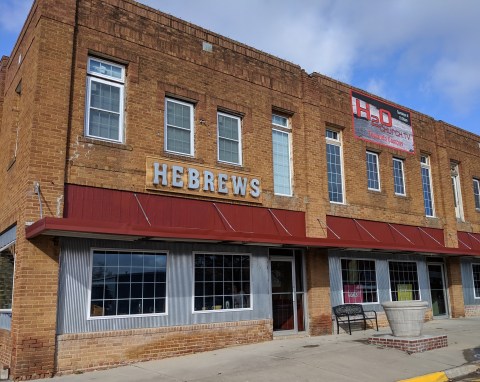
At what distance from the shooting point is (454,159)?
21.4m

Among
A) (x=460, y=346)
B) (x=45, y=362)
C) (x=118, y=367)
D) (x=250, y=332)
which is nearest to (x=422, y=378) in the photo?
(x=460, y=346)

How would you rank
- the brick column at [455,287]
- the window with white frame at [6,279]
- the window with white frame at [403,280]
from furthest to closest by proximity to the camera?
the brick column at [455,287] < the window with white frame at [403,280] < the window with white frame at [6,279]

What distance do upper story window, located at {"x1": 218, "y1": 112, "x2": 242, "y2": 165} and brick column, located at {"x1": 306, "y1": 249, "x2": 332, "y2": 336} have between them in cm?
368

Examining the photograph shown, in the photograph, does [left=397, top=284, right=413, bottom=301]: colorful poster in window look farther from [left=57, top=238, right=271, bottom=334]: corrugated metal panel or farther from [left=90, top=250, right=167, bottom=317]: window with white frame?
Answer: [left=90, top=250, right=167, bottom=317]: window with white frame

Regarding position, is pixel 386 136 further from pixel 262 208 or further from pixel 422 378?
pixel 422 378

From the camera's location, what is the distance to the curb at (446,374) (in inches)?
336

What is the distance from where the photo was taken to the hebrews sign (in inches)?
458

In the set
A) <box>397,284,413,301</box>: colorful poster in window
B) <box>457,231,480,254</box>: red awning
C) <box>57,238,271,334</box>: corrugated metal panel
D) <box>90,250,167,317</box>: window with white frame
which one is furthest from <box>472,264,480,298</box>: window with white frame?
<box>90,250,167,317</box>: window with white frame

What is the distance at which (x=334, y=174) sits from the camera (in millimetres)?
16250

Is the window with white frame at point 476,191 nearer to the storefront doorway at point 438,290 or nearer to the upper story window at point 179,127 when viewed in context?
the storefront doorway at point 438,290

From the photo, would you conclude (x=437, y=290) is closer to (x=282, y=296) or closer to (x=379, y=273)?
(x=379, y=273)

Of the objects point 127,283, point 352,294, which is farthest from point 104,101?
point 352,294

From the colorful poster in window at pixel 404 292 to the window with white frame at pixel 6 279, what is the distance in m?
12.5

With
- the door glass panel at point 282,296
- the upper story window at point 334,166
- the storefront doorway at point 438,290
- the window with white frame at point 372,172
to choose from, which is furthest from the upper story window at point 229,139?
the storefront doorway at point 438,290
